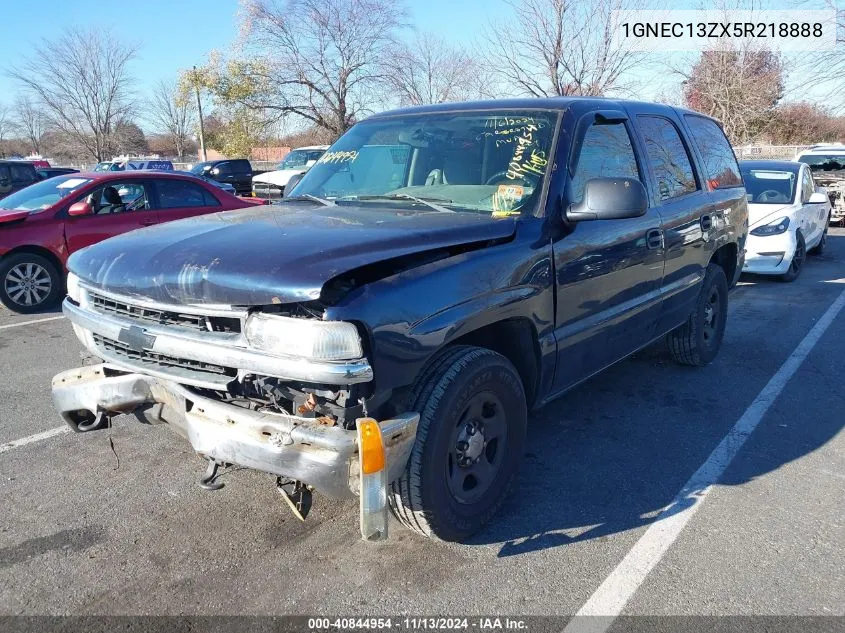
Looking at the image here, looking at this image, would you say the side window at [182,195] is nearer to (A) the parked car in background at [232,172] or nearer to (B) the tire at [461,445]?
(B) the tire at [461,445]

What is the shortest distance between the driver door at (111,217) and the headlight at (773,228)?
313 inches

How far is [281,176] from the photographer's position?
17.3 metres

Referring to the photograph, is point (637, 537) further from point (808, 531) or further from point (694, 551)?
point (808, 531)

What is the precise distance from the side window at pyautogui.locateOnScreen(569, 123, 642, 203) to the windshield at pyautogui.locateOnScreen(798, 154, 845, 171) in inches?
537

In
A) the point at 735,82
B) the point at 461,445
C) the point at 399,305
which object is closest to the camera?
the point at 399,305

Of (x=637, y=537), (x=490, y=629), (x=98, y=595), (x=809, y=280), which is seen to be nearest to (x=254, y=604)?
(x=98, y=595)

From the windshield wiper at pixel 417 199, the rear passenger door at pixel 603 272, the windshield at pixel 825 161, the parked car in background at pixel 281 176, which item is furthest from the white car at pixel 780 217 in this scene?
the parked car in background at pixel 281 176

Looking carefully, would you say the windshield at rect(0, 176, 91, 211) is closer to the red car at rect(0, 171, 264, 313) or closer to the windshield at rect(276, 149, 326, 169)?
the red car at rect(0, 171, 264, 313)

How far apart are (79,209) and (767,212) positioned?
8.93 meters

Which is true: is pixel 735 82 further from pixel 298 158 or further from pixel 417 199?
pixel 417 199

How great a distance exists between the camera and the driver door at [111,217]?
26.5 feet

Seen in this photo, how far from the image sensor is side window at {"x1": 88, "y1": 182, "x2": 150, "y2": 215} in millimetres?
8266

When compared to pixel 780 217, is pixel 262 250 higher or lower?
higher

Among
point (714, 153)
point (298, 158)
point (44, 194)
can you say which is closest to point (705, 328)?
point (714, 153)
